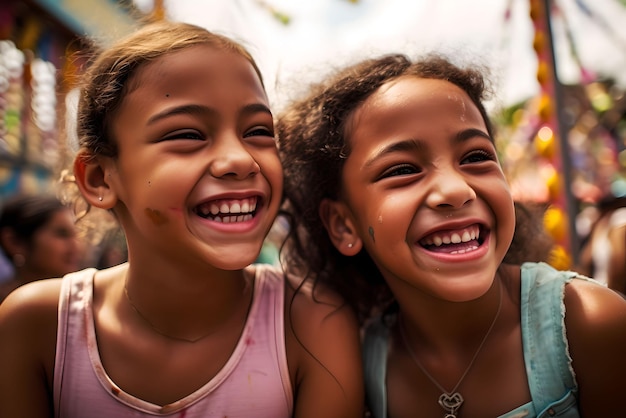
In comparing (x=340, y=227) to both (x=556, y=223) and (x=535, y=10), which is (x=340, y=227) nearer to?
(x=556, y=223)

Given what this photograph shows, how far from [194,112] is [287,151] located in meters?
0.44

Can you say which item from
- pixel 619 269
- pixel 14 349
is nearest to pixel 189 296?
pixel 14 349

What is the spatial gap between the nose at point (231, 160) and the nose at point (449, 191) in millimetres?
381

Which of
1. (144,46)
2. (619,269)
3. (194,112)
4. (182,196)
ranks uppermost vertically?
(144,46)

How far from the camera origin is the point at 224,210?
118 cm

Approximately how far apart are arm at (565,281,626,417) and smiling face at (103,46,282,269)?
0.70 metres

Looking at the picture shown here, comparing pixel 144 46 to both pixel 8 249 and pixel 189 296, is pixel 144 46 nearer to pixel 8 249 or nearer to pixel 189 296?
pixel 189 296

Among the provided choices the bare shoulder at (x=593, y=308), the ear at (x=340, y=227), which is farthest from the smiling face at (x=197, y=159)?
the bare shoulder at (x=593, y=308)

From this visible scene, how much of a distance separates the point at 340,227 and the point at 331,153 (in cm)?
19

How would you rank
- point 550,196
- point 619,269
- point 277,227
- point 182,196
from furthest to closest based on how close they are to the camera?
point 550,196 < point 277,227 < point 619,269 < point 182,196

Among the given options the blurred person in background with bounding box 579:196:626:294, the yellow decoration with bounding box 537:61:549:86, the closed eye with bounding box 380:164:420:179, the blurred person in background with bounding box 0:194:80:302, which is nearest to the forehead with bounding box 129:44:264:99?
the closed eye with bounding box 380:164:420:179

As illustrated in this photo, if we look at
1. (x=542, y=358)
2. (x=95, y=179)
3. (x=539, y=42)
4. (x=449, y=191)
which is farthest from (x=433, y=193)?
(x=539, y=42)

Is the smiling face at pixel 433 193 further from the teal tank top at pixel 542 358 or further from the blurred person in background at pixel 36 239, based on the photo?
the blurred person in background at pixel 36 239

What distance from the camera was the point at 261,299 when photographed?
1.34 m
